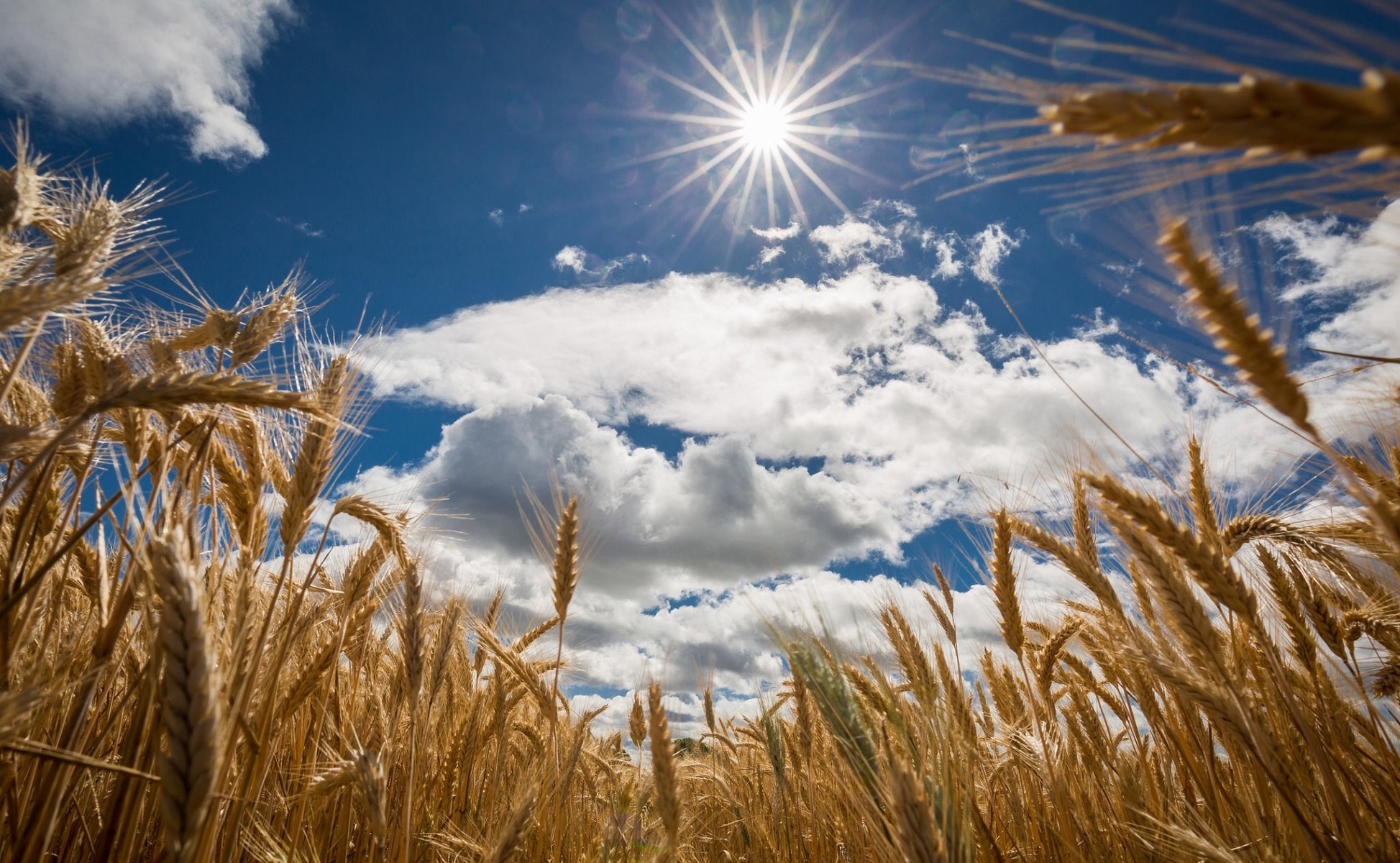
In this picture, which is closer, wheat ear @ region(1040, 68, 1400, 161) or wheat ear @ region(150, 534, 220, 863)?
wheat ear @ region(1040, 68, 1400, 161)

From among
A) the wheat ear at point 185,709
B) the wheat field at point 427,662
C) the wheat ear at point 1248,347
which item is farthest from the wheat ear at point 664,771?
the wheat ear at point 1248,347

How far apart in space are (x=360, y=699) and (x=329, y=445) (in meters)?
2.74

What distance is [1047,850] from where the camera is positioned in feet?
8.55

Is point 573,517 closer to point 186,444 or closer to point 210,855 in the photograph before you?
point 186,444

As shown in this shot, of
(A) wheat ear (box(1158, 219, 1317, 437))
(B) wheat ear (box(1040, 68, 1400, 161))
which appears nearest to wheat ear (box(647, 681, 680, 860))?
(A) wheat ear (box(1158, 219, 1317, 437))

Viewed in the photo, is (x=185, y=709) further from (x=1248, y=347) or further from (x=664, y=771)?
(x=1248, y=347)

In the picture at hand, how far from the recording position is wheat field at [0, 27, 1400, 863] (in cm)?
140

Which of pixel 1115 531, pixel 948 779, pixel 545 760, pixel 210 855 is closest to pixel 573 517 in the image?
pixel 545 760

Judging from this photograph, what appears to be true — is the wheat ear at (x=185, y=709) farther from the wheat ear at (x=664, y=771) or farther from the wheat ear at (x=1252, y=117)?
the wheat ear at (x=1252, y=117)

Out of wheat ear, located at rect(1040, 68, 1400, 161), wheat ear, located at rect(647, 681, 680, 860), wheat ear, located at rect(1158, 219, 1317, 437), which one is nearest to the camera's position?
wheat ear, located at rect(1040, 68, 1400, 161)

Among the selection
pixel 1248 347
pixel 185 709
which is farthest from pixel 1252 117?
pixel 185 709

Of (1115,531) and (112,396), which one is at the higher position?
(112,396)

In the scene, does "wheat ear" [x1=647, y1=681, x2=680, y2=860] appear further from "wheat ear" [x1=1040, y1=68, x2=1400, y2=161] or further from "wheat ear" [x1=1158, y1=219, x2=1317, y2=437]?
"wheat ear" [x1=1040, y1=68, x2=1400, y2=161]

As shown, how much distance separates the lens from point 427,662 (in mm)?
2799
